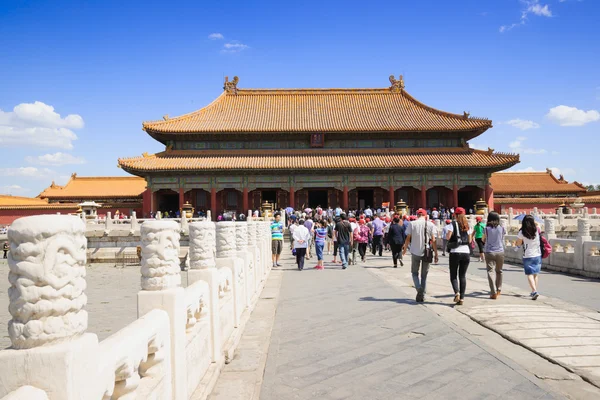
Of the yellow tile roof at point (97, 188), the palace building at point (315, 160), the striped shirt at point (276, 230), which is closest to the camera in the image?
the striped shirt at point (276, 230)

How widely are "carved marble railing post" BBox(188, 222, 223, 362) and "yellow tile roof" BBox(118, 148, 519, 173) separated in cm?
2812

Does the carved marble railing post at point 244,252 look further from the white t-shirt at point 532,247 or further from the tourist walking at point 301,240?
the tourist walking at point 301,240

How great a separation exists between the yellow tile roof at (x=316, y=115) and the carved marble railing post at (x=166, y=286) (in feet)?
102

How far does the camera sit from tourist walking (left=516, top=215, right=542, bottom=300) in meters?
8.17

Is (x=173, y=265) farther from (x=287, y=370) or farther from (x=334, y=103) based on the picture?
(x=334, y=103)

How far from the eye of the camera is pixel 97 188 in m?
37.4

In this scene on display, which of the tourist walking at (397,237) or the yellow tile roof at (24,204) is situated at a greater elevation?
the yellow tile roof at (24,204)

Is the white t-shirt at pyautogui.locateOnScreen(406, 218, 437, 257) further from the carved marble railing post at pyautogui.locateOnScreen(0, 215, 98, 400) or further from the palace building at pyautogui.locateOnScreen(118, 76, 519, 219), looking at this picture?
the palace building at pyautogui.locateOnScreen(118, 76, 519, 219)

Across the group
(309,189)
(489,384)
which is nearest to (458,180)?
(309,189)

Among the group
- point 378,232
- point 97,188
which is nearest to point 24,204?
point 97,188

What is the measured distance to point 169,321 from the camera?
3.32 metres

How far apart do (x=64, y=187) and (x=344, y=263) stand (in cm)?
3035

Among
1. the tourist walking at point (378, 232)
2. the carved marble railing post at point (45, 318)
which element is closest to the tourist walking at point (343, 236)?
the tourist walking at point (378, 232)

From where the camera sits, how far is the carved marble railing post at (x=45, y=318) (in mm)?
1862
